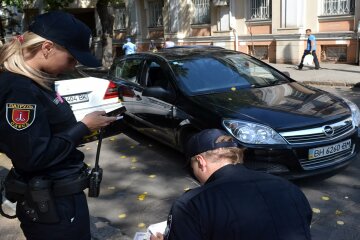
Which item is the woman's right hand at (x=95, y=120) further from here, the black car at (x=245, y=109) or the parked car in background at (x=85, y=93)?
the parked car in background at (x=85, y=93)

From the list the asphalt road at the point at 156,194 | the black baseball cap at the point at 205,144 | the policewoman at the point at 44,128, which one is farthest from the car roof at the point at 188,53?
the black baseball cap at the point at 205,144

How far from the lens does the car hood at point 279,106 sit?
171 inches

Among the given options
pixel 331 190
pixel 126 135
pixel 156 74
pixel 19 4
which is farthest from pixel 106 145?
pixel 19 4

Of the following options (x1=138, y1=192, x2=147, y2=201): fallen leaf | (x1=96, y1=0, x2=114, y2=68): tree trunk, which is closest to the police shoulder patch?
(x1=138, y1=192, x2=147, y2=201): fallen leaf

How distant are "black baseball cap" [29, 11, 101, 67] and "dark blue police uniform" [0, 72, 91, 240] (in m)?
0.22

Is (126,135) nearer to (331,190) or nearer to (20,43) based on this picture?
(331,190)

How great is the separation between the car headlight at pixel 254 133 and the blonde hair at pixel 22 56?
2.70 metres

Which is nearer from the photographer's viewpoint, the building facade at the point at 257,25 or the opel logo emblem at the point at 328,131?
the opel logo emblem at the point at 328,131

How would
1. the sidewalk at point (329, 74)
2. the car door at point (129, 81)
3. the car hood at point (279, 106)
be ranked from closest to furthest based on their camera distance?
the car hood at point (279, 106)
the car door at point (129, 81)
the sidewalk at point (329, 74)

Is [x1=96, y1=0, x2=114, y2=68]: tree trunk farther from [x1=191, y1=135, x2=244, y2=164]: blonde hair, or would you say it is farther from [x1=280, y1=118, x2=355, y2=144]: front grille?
[x1=191, y1=135, x2=244, y2=164]: blonde hair

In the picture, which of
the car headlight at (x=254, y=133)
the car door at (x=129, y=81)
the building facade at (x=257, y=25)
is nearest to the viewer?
the car headlight at (x=254, y=133)

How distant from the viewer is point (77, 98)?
6.32m

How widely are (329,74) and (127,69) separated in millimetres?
8794

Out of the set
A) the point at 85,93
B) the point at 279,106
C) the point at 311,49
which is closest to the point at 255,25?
the point at 311,49
